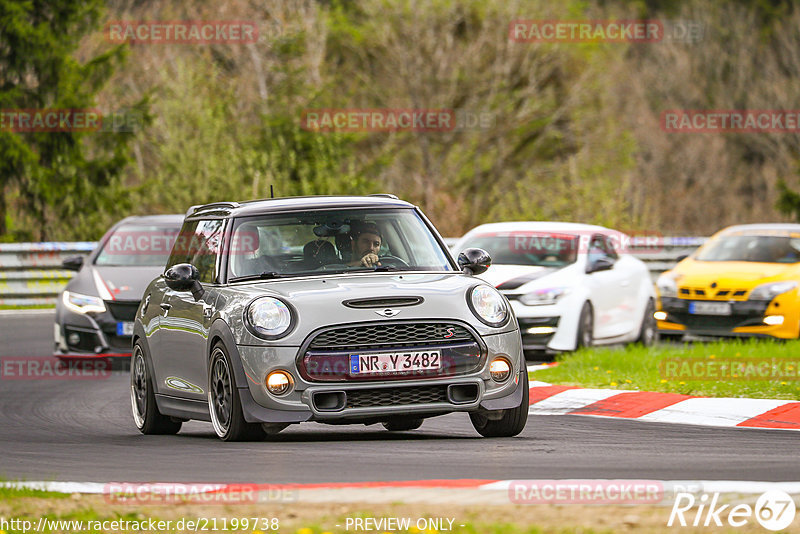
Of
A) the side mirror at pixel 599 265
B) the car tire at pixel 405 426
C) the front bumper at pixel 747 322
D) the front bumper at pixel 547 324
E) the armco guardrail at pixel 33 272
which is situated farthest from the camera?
the armco guardrail at pixel 33 272

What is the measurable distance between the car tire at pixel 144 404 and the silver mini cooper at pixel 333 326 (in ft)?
0.98

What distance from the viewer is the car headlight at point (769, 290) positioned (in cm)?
1845

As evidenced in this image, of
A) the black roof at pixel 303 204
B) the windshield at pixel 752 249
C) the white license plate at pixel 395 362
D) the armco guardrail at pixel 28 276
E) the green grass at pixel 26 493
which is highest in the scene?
the black roof at pixel 303 204

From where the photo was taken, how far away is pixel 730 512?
670cm

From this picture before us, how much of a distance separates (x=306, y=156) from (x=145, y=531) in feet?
95.9

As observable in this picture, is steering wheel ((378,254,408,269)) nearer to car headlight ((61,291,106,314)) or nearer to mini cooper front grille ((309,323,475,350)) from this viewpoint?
mini cooper front grille ((309,323,475,350))

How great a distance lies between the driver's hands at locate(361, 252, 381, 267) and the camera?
33.8 feet

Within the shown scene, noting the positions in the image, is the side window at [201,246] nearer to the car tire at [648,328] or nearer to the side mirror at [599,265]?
the side mirror at [599,265]

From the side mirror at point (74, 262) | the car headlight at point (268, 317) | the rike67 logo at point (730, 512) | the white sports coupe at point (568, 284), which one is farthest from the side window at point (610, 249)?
the rike67 logo at point (730, 512)

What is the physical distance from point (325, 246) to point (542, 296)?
271 inches

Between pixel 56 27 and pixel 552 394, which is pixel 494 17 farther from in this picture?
pixel 552 394

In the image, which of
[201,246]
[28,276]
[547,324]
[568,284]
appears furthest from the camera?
[28,276]

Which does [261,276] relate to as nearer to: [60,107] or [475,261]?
[475,261]

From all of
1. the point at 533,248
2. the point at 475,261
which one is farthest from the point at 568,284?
the point at 475,261
